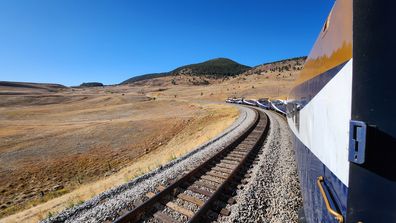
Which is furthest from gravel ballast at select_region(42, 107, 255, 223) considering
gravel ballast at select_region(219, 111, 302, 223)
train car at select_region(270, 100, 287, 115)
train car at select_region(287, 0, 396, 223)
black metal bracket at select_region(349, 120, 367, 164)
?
train car at select_region(270, 100, 287, 115)

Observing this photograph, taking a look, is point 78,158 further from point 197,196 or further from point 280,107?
point 280,107

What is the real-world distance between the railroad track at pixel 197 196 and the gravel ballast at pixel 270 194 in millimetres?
319

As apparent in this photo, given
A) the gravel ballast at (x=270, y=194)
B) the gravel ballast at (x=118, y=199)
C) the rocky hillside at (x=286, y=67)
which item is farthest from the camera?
the rocky hillside at (x=286, y=67)

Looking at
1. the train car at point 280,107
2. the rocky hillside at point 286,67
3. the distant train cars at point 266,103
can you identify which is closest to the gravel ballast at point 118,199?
the train car at point 280,107

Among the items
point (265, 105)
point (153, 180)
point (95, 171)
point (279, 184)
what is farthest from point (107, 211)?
point (265, 105)

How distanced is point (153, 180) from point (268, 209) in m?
4.00

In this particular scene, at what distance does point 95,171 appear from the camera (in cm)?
1453

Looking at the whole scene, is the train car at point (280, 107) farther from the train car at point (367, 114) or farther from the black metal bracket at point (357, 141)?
the black metal bracket at point (357, 141)

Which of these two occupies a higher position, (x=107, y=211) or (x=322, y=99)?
(x=322, y=99)

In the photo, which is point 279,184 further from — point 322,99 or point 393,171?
point 393,171

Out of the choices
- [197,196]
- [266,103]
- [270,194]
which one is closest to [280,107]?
[266,103]

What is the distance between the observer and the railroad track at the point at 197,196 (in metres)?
5.66

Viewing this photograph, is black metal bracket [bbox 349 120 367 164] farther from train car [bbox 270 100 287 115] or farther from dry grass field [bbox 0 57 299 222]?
train car [bbox 270 100 287 115]

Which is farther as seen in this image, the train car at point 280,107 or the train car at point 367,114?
the train car at point 280,107
